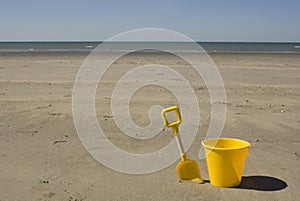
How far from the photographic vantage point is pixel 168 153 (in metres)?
4.79

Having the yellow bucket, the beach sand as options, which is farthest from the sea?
the yellow bucket

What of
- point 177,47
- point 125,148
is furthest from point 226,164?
point 177,47

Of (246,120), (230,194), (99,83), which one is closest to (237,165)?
(230,194)

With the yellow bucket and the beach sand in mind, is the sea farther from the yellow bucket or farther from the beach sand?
the yellow bucket

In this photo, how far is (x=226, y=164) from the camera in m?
3.62

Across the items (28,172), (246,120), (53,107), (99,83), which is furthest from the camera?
(99,83)

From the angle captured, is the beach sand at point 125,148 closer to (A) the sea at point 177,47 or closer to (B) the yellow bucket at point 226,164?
(B) the yellow bucket at point 226,164

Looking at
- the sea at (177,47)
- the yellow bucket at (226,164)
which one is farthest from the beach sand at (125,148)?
the sea at (177,47)

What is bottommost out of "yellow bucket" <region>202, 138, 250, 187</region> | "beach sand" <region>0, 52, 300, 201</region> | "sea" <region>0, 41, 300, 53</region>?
"sea" <region>0, 41, 300, 53</region>

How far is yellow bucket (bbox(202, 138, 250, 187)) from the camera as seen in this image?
3.57 metres

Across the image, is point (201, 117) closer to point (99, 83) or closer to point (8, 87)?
point (99, 83)

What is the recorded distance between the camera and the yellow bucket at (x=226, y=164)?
3574mm

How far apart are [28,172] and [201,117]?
11.2 feet

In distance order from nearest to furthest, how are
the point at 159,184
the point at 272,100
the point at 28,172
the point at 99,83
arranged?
the point at 159,184 < the point at 28,172 < the point at 272,100 < the point at 99,83
